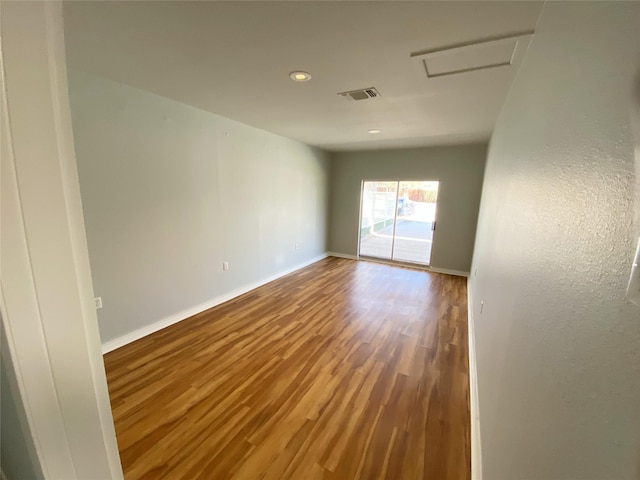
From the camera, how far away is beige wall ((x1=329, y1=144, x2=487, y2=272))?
496cm

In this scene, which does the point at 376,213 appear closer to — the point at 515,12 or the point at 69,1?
the point at 515,12

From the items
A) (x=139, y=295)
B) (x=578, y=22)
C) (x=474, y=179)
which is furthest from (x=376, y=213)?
(x=578, y=22)

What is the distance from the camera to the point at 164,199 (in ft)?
9.41

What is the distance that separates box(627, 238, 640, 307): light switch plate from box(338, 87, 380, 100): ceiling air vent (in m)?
2.32

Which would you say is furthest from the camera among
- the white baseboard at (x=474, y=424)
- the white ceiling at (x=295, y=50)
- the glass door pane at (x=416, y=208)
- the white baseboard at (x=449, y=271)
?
the glass door pane at (x=416, y=208)

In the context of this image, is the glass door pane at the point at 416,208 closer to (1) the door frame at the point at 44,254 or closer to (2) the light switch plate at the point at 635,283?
(2) the light switch plate at the point at 635,283

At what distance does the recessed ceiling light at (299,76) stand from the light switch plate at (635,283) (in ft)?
7.16

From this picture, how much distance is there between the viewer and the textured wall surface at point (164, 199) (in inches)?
92.3

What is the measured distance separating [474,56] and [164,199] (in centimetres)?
308

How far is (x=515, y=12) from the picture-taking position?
1344mm

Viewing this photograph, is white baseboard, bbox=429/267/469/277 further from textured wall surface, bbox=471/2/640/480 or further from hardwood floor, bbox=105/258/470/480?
textured wall surface, bbox=471/2/640/480

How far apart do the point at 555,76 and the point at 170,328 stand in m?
3.68

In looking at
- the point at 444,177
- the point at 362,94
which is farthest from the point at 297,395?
the point at 444,177

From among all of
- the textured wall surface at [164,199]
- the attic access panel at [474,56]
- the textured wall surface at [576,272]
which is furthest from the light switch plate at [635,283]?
the textured wall surface at [164,199]
